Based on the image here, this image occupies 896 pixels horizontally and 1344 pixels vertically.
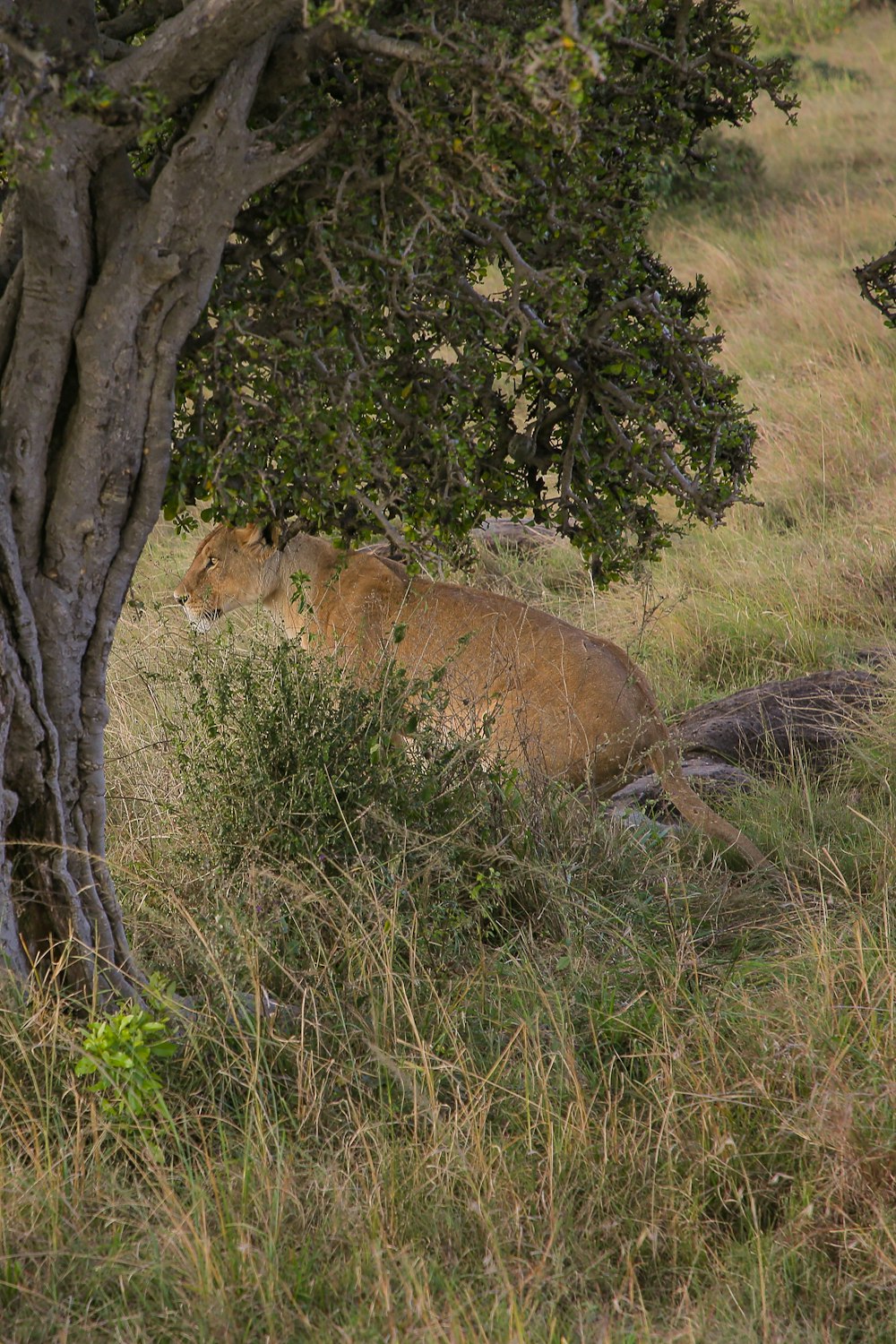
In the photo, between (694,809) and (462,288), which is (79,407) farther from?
(694,809)

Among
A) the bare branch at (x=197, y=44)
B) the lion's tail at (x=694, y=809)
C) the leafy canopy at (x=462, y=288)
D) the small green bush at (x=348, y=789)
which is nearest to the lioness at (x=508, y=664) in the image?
the lion's tail at (x=694, y=809)

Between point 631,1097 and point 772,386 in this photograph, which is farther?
point 772,386

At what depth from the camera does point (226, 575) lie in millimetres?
7273

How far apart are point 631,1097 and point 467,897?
1.47m

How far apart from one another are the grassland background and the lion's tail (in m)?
0.17

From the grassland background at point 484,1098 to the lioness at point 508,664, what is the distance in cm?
36

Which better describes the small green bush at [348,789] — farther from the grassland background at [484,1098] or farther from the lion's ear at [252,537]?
the lion's ear at [252,537]

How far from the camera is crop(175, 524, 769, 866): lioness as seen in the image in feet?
19.3

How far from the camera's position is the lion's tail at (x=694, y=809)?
5.67m

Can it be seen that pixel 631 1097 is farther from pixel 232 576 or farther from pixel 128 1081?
pixel 232 576

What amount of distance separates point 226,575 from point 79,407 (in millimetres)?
3355

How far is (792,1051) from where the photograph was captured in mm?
3902

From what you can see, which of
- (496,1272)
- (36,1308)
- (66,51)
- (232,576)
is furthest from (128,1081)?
(232,576)

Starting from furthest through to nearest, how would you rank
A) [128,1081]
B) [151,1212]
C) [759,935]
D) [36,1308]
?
[759,935]
[128,1081]
[151,1212]
[36,1308]
